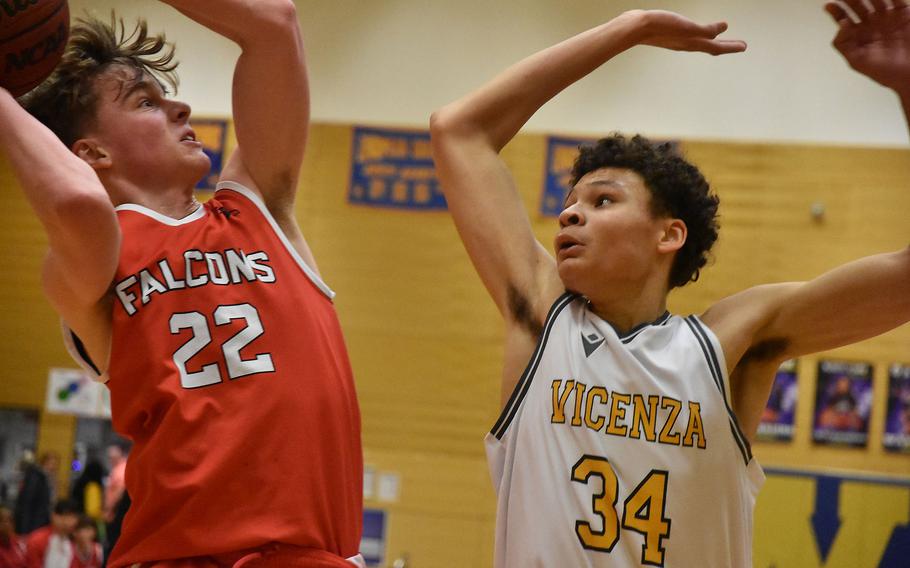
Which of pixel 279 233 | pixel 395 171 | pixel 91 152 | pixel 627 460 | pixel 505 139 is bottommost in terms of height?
pixel 627 460

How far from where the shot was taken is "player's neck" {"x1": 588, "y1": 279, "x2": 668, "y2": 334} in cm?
254

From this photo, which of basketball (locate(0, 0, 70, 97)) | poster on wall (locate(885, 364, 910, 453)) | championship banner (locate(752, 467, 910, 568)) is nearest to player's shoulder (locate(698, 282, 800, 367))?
basketball (locate(0, 0, 70, 97))

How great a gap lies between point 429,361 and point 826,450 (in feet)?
13.1

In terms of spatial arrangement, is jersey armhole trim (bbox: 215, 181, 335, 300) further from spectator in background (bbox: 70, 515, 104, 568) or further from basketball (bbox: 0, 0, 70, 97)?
spectator in background (bbox: 70, 515, 104, 568)

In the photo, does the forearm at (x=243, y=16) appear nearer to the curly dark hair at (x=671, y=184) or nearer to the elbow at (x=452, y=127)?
the elbow at (x=452, y=127)

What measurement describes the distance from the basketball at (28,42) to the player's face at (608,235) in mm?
1308

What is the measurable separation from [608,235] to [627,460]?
553 mm

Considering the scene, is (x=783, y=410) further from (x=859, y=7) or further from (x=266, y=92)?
(x=266, y=92)

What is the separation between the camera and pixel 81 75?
259 centimetres

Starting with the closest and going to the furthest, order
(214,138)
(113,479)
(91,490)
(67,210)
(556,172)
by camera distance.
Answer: (67,210) → (113,479) → (556,172) → (91,490) → (214,138)

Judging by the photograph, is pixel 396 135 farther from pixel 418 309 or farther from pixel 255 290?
pixel 255 290

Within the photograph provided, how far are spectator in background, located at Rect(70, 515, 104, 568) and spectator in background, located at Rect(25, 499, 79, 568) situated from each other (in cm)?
11

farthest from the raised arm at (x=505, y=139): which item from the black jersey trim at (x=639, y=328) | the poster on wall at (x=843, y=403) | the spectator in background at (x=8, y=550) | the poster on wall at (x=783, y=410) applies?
the spectator in background at (x=8, y=550)

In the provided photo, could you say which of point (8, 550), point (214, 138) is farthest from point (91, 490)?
point (214, 138)
